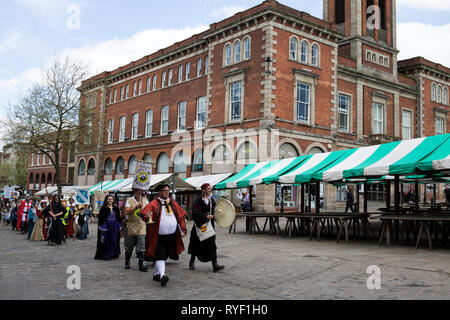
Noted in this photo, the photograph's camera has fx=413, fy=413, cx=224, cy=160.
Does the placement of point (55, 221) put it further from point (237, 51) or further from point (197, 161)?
point (237, 51)

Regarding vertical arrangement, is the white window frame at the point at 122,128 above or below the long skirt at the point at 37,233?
above

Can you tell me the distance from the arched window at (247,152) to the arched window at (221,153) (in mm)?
1202

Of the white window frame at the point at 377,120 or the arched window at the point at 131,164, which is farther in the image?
the arched window at the point at 131,164

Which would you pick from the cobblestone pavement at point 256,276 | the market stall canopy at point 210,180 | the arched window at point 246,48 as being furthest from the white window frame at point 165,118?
the cobblestone pavement at point 256,276

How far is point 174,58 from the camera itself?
3750cm

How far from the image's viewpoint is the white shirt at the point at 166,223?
24.4ft

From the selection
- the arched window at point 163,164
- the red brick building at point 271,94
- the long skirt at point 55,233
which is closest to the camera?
the long skirt at point 55,233

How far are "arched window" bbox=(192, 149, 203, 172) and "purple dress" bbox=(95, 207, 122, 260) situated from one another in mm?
21691

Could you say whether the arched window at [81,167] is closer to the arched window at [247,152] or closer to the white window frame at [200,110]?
the white window frame at [200,110]

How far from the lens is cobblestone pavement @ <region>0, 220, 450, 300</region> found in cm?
632

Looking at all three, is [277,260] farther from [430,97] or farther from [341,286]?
[430,97]

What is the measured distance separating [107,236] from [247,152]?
1849 cm

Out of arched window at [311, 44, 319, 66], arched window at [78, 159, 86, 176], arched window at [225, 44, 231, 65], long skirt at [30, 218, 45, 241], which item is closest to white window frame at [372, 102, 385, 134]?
arched window at [311, 44, 319, 66]
